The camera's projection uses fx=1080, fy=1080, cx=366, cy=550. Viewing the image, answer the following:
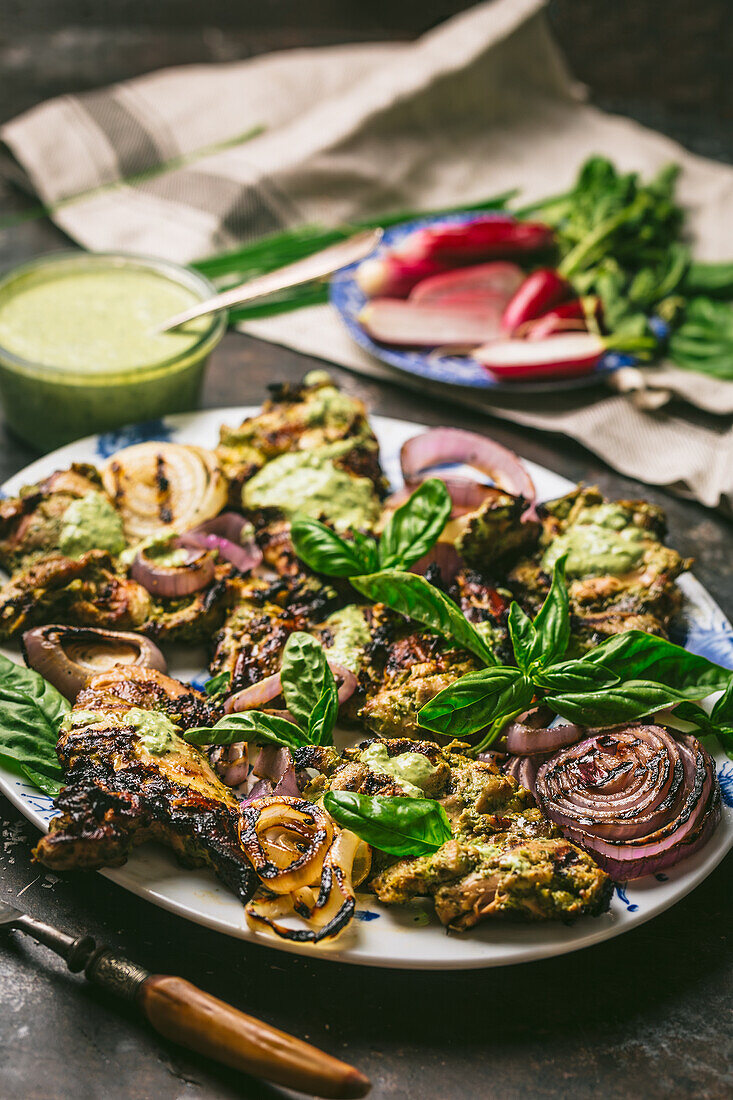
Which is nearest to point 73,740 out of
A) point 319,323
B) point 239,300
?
point 239,300

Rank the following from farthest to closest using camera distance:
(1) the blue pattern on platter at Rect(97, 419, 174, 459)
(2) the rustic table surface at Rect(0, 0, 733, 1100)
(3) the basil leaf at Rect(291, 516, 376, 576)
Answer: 1. (1) the blue pattern on platter at Rect(97, 419, 174, 459)
2. (3) the basil leaf at Rect(291, 516, 376, 576)
3. (2) the rustic table surface at Rect(0, 0, 733, 1100)

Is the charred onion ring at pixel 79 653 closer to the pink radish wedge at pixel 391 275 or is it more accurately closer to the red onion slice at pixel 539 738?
the red onion slice at pixel 539 738

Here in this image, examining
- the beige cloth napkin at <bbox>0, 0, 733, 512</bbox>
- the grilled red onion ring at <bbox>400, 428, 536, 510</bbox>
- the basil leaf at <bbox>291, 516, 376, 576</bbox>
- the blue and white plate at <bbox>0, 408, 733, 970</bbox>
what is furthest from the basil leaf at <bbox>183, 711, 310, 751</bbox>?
the beige cloth napkin at <bbox>0, 0, 733, 512</bbox>

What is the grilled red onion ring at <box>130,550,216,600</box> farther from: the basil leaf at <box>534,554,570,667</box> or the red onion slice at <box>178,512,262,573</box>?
the basil leaf at <box>534,554,570,667</box>

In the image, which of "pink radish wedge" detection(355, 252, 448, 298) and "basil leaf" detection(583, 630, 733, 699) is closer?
"basil leaf" detection(583, 630, 733, 699)

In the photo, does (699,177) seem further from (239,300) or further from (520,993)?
(520,993)

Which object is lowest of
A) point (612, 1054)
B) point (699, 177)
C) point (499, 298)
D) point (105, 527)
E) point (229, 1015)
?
point (612, 1054)

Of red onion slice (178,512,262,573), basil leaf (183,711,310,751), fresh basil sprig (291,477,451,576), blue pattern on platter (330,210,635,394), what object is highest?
blue pattern on platter (330,210,635,394)

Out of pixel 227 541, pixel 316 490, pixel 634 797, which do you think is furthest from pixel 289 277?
pixel 634 797
